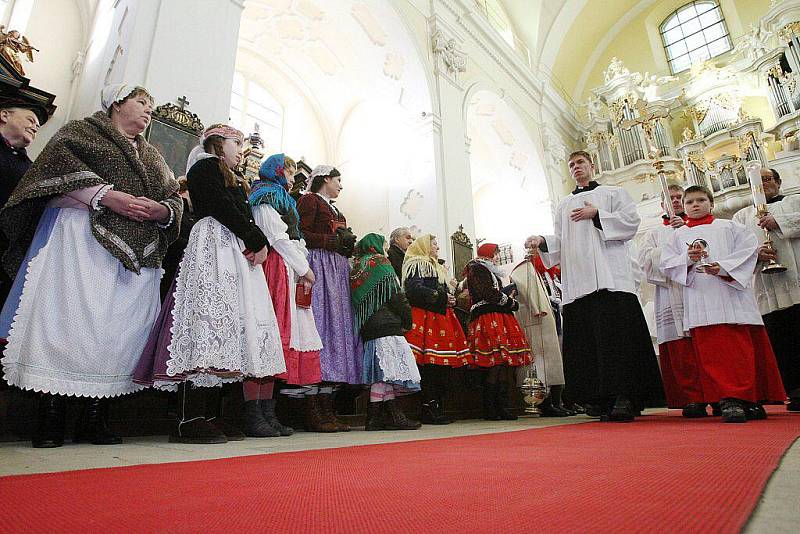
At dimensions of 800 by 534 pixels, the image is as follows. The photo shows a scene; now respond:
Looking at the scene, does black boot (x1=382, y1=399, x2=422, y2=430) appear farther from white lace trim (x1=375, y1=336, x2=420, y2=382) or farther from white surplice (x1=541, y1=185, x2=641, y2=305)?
white surplice (x1=541, y1=185, x2=641, y2=305)

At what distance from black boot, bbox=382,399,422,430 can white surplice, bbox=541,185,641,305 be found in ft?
4.57

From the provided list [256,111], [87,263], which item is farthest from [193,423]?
[256,111]

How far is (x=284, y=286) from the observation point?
2629mm

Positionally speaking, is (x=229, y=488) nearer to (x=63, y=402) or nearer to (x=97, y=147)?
(x=63, y=402)

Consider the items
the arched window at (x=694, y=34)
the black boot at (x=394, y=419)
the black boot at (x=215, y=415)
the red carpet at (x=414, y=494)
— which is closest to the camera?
the red carpet at (x=414, y=494)

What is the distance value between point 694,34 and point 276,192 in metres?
16.4

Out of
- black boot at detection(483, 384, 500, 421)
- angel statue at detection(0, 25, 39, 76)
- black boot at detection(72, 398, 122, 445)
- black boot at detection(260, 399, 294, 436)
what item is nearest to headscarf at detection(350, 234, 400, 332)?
black boot at detection(260, 399, 294, 436)

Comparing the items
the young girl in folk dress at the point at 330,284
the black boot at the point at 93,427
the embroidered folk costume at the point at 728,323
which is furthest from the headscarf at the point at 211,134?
the embroidered folk costume at the point at 728,323

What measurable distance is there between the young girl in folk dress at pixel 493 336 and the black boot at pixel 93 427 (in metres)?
2.80

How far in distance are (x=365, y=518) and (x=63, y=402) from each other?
1.79 meters

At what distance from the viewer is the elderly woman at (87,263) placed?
1.81m

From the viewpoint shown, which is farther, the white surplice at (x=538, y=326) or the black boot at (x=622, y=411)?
the white surplice at (x=538, y=326)

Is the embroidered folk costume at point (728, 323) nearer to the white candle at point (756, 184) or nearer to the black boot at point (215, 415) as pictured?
the white candle at point (756, 184)

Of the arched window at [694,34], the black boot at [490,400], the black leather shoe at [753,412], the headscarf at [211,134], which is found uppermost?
the arched window at [694,34]
